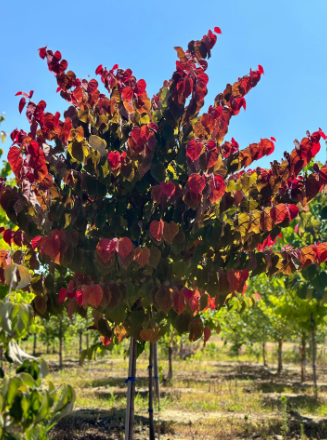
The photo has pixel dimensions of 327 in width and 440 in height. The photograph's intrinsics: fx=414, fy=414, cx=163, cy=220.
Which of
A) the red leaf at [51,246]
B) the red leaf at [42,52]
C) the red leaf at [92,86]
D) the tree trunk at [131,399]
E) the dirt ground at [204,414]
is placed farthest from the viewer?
the dirt ground at [204,414]

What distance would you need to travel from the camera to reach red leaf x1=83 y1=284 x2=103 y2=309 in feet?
8.02

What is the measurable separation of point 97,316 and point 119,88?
1702 mm

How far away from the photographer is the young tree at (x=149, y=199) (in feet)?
8.38

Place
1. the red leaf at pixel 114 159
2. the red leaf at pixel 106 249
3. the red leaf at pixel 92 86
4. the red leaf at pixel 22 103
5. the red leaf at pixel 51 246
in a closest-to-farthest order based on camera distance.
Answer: the red leaf at pixel 106 249 < the red leaf at pixel 51 246 < the red leaf at pixel 114 159 < the red leaf at pixel 22 103 < the red leaf at pixel 92 86

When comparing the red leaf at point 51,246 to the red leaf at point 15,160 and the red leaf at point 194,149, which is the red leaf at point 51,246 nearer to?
the red leaf at point 15,160

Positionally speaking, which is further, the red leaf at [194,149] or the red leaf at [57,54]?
the red leaf at [57,54]

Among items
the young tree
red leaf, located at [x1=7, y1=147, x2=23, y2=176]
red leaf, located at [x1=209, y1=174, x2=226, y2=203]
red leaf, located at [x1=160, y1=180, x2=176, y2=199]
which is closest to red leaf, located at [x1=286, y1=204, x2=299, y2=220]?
the young tree

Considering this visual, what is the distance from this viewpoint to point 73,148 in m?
2.70

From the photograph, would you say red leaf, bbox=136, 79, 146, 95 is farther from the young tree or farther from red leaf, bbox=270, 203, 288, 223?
red leaf, bbox=270, 203, 288, 223

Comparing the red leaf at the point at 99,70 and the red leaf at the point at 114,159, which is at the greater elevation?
the red leaf at the point at 99,70

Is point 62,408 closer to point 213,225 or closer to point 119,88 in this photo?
point 213,225

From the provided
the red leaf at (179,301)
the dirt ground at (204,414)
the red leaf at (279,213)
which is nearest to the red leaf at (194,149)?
the red leaf at (279,213)

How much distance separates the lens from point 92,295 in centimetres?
246

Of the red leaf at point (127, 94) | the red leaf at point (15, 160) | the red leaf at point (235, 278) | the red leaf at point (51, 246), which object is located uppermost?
the red leaf at point (127, 94)
